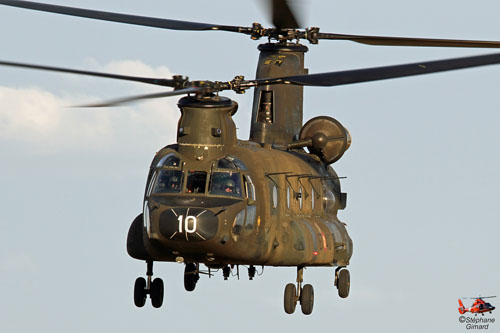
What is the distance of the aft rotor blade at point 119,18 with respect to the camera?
3631 centimetres

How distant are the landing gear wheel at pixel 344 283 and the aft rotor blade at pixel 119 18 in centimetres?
704

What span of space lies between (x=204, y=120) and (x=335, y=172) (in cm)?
689

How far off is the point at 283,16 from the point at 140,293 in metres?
8.59

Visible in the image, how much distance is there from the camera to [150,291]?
110ft

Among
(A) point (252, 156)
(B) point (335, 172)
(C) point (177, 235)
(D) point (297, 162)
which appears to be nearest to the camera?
(C) point (177, 235)

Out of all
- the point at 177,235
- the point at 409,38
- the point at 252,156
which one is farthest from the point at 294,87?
the point at 177,235

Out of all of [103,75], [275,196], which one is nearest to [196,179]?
[275,196]

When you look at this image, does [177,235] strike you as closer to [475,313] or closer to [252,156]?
[252,156]

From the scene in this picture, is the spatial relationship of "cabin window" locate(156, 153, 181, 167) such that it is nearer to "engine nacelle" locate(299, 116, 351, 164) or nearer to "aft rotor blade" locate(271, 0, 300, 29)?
"engine nacelle" locate(299, 116, 351, 164)

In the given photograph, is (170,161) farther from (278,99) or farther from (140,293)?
(278,99)

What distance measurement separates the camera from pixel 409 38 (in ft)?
117

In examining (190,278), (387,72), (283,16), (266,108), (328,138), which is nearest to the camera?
(387,72)

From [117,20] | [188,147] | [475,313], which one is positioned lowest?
[475,313]

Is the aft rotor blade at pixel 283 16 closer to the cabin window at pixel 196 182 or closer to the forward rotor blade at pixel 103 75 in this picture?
the forward rotor blade at pixel 103 75
